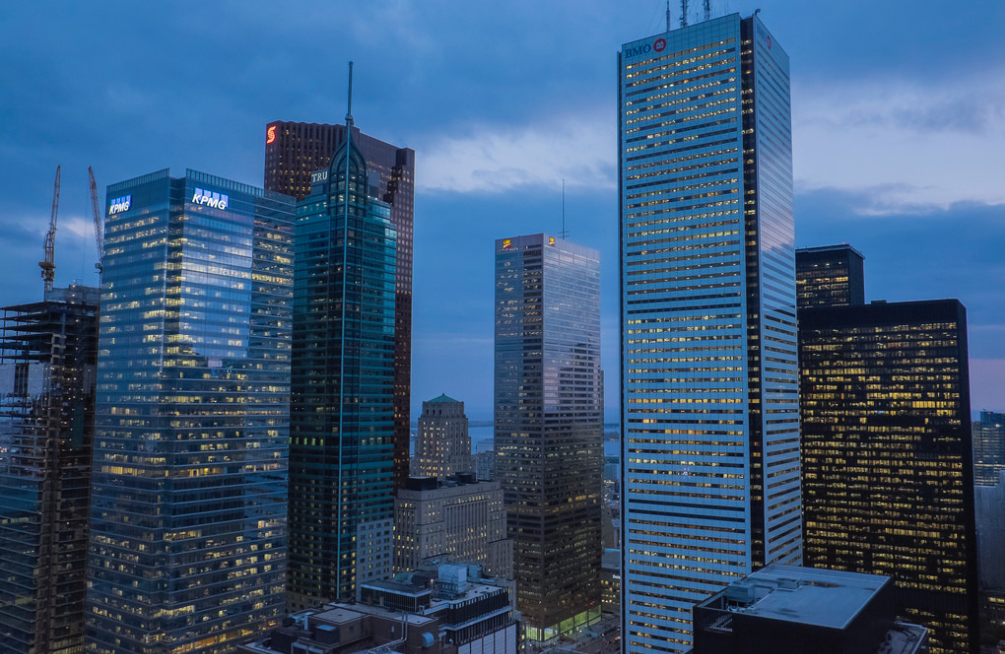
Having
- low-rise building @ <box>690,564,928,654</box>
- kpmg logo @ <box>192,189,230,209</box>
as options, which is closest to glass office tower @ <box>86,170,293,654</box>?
kpmg logo @ <box>192,189,230,209</box>

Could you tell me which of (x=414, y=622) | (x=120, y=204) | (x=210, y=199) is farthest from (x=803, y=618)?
(x=120, y=204)

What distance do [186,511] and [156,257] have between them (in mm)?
65029

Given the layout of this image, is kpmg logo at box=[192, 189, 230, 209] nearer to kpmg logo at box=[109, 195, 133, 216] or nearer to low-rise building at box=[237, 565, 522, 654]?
kpmg logo at box=[109, 195, 133, 216]

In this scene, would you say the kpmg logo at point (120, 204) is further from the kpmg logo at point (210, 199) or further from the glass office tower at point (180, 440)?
the kpmg logo at point (210, 199)

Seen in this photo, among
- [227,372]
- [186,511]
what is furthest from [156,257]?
[186,511]

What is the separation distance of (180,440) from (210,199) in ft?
Answer: 208

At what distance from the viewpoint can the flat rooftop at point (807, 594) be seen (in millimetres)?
95625

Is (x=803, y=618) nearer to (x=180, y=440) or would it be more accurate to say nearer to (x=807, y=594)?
(x=807, y=594)

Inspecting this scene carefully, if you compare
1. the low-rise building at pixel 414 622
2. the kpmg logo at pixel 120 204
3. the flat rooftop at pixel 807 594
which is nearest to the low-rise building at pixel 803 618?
the flat rooftop at pixel 807 594

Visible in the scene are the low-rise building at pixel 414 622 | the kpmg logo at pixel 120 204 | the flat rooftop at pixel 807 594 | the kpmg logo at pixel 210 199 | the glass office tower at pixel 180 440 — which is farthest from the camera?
the kpmg logo at pixel 120 204

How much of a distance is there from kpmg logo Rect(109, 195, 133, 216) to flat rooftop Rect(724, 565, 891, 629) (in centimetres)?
17488

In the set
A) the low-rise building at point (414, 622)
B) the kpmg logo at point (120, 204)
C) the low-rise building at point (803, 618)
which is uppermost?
the kpmg logo at point (120, 204)

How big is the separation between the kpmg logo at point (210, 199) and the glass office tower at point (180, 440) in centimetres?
28

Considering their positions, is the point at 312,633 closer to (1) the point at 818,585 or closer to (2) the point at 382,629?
(2) the point at 382,629
